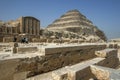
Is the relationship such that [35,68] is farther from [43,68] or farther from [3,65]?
[3,65]

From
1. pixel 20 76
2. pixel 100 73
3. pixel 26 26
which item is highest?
pixel 26 26

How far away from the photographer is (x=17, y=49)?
5078 millimetres

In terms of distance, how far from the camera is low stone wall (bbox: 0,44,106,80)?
3.42 m

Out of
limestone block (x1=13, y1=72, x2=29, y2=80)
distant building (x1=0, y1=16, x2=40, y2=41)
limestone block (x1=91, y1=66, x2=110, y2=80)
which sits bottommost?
limestone block (x1=13, y1=72, x2=29, y2=80)

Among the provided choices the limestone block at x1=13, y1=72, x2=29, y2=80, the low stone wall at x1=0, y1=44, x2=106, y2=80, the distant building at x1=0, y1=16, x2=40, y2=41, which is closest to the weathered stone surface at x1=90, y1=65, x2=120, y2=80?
the low stone wall at x1=0, y1=44, x2=106, y2=80

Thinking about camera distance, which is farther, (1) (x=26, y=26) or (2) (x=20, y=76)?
(1) (x=26, y=26)

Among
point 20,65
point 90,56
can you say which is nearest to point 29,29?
point 90,56

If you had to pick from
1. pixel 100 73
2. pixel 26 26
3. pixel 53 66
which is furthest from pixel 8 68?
pixel 26 26

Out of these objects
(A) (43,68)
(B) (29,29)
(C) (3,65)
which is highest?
(B) (29,29)

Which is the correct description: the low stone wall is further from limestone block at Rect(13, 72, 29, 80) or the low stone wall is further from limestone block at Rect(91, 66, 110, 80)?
limestone block at Rect(91, 66, 110, 80)

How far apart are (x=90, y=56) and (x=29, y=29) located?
89.8 feet

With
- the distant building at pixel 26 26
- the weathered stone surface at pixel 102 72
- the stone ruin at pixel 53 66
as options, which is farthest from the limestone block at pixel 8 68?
the distant building at pixel 26 26

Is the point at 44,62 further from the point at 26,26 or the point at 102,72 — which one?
the point at 26,26

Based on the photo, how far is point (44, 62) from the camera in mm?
4367
